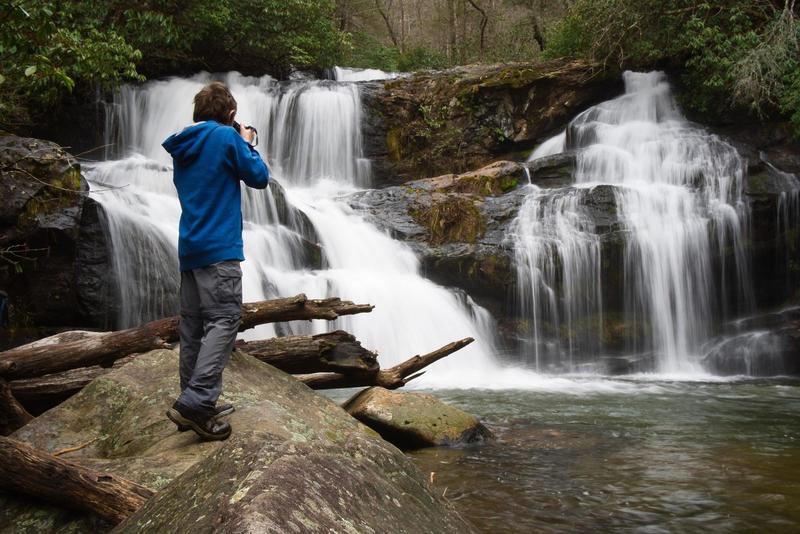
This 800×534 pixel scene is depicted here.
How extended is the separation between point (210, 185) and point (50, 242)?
5650 millimetres

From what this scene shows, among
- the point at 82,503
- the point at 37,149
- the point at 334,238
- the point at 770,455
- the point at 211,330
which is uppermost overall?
the point at 37,149

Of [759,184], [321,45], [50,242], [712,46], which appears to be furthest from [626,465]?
[321,45]

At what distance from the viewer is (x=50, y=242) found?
329 inches

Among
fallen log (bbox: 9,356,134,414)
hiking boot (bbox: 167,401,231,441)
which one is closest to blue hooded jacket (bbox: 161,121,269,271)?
hiking boot (bbox: 167,401,231,441)

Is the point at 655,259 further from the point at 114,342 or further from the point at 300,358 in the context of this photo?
the point at 114,342

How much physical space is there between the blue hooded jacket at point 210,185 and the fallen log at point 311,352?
5.93 feet

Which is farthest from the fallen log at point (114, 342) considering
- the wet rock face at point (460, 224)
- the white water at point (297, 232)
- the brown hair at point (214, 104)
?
the wet rock face at point (460, 224)

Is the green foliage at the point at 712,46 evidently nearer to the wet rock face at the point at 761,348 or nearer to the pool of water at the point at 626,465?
the wet rock face at the point at 761,348

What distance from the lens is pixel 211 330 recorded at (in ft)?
12.0

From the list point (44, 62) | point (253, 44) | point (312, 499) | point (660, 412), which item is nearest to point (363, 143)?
point (253, 44)

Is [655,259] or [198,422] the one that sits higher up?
[655,259]

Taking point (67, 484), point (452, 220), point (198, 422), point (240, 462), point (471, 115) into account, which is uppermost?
point (471, 115)

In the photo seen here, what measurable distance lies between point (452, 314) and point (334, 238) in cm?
264

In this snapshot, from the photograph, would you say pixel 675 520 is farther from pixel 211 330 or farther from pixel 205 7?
pixel 205 7
